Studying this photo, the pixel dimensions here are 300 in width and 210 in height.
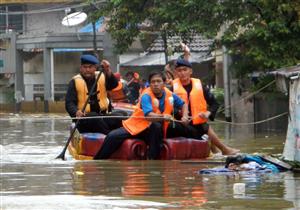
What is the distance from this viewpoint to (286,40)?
21594mm

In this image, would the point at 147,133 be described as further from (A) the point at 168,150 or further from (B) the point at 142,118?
(A) the point at 168,150

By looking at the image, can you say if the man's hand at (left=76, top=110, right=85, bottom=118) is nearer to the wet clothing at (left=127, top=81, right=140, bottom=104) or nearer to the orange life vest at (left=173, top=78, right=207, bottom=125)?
Answer: the orange life vest at (left=173, top=78, right=207, bottom=125)

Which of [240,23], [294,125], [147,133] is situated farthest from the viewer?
[240,23]

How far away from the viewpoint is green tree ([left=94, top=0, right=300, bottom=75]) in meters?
21.3

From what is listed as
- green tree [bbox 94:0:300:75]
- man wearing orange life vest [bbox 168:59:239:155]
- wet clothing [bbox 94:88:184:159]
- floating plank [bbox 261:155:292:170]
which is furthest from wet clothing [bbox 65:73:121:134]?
green tree [bbox 94:0:300:75]

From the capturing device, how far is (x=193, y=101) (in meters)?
15.2

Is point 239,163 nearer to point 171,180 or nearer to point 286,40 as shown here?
point 171,180

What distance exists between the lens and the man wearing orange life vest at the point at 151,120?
14500mm

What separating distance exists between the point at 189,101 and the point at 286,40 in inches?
276

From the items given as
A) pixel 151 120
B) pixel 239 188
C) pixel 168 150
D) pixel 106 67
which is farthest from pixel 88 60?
pixel 239 188

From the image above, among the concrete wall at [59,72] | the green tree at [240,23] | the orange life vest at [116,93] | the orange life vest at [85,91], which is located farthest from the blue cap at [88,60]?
the concrete wall at [59,72]

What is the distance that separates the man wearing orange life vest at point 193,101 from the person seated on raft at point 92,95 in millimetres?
1170

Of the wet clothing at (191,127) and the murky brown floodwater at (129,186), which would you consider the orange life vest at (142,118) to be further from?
the murky brown floodwater at (129,186)

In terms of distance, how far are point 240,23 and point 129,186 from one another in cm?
1200
